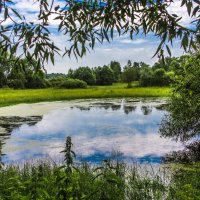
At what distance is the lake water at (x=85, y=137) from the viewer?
16.0 metres

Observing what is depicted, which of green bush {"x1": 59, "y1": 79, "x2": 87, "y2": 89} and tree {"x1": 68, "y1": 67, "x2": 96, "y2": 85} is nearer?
green bush {"x1": 59, "y1": 79, "x2": 87, "y2": 89}

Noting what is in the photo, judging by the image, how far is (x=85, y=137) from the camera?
2075 centimetres

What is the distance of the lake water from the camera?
16.0m

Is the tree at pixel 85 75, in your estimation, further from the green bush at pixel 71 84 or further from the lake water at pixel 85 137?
the lake water at pixel 85 137

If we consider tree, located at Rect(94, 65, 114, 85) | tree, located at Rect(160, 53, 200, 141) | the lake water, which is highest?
tree, located at Rect(94, 65, 114, 85)

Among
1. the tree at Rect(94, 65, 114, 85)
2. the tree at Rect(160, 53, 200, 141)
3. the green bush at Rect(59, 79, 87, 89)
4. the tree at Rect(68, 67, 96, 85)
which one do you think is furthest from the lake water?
the tree at Rect(94, 65, 114, 85)

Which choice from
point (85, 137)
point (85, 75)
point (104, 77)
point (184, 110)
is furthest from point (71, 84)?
point (184, 110)

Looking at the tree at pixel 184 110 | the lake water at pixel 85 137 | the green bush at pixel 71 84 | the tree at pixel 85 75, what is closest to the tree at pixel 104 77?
the tree at pixel 85 75

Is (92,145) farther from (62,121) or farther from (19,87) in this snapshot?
(19,87)

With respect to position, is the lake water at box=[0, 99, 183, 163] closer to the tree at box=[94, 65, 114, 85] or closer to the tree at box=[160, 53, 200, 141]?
the tree at box=[160, 53, 200, 141]

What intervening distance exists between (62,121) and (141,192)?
65.2 ft

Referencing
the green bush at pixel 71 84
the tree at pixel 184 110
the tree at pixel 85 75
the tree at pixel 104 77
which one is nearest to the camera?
the tree at pixel 184 110

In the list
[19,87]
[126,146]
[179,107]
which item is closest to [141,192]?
[179,107]

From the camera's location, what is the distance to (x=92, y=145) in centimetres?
1825
